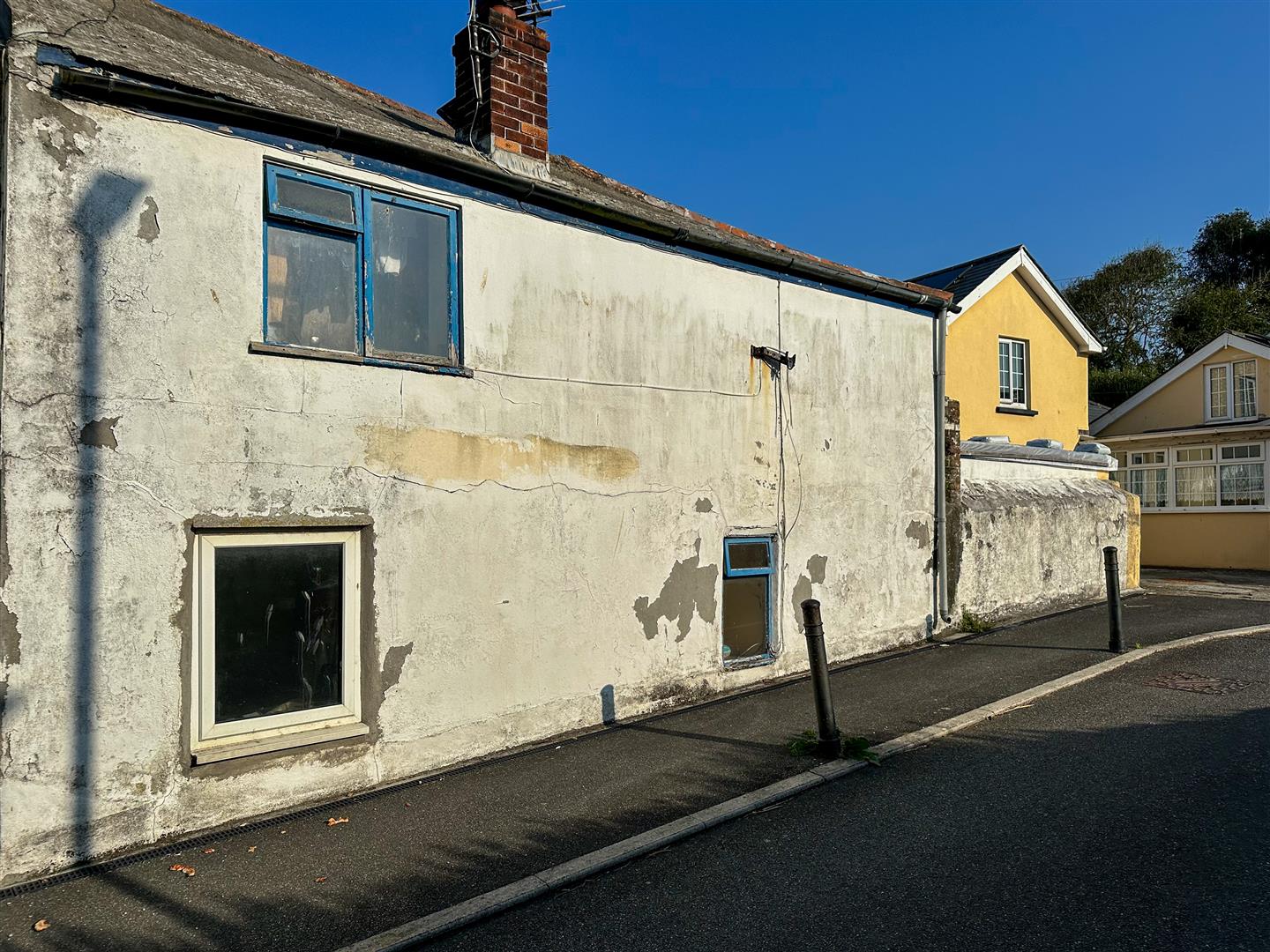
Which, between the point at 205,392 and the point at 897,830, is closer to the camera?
the point at 897,830

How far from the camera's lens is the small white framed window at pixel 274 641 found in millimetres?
5191

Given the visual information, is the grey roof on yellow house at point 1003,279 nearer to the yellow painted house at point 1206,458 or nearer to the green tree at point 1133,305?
the yellow painted house at point 1206,458

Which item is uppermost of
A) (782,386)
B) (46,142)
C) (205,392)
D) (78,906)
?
(46,142)

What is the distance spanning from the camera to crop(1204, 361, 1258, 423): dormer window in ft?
63.3

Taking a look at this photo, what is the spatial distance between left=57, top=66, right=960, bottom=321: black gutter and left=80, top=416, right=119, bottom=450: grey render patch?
77.8 inches

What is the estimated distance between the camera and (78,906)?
4184mm

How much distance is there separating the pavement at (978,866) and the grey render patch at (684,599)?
94.8 inches

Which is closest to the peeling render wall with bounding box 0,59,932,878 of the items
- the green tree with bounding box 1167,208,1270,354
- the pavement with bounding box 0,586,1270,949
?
the pavement with bounding box 0,586,1270,949

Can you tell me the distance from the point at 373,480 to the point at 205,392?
1243 millimetres

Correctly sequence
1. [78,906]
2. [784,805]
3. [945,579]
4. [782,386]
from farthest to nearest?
[945,579]
[782,386]
[784,805]
[78,906]

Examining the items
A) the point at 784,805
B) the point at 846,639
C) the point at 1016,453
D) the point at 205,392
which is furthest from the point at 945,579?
the point at 205,392

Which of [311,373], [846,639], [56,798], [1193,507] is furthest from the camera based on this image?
[1193,507]

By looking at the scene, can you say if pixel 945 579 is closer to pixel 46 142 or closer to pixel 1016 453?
pixel 1016 453

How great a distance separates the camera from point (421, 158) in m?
6.11
